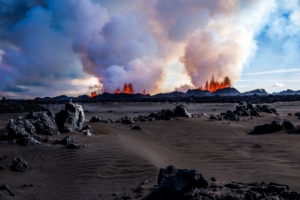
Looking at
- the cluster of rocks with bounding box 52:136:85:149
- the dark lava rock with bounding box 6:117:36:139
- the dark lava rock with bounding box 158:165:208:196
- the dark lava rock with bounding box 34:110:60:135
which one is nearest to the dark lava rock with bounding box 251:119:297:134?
the cluster of rocks with bounding box 52:136:85:149

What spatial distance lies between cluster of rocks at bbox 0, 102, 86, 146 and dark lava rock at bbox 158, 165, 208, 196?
5863mm

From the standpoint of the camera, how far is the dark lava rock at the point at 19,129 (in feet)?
30.9

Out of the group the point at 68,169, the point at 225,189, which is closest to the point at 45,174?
the point at 68,169

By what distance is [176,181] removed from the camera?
4.45 m

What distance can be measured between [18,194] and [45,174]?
1.28 metres

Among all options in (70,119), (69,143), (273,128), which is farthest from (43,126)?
(273,128)

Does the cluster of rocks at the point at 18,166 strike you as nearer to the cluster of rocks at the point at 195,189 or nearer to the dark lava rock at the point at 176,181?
the cluster of rocks at the point at 195,189

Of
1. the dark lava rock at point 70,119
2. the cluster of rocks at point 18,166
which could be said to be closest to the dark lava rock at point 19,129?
the dark lava rock at point 70,119

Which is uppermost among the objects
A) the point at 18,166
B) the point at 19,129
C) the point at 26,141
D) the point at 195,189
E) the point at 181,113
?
the point at 181,113

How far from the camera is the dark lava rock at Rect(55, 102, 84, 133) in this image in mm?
11066

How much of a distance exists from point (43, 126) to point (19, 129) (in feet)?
3.39

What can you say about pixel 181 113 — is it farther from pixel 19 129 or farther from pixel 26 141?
pixel 26 141

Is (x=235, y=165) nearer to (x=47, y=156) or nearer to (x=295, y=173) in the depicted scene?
(x=295, y=173)

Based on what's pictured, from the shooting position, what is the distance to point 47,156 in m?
7.82
